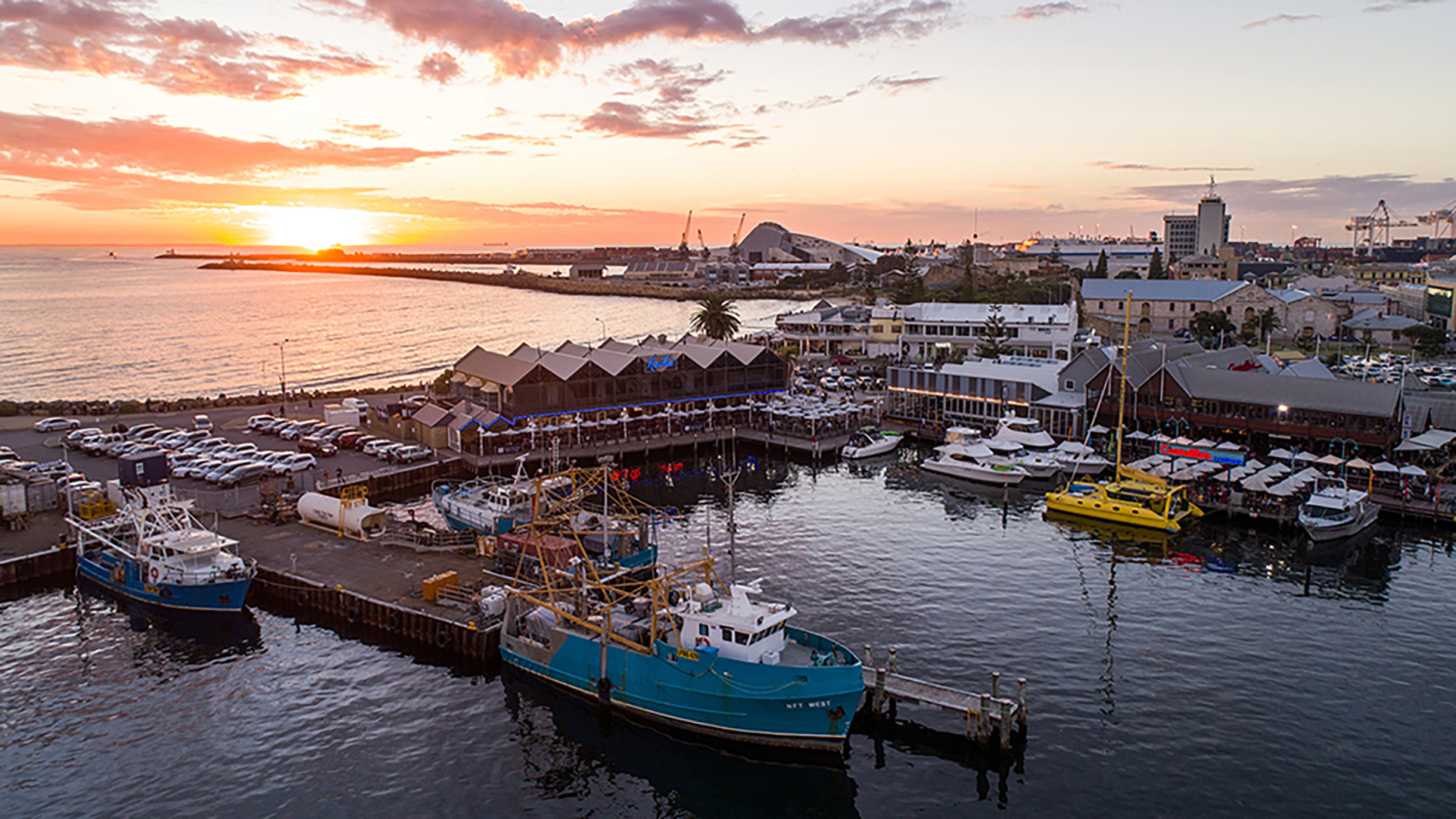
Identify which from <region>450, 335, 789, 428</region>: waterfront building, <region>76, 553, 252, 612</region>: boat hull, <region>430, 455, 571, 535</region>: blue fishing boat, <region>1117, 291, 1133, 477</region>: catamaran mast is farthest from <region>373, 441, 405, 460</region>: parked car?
<region>1117, 291, 1133, 477</region>: catamaran mast

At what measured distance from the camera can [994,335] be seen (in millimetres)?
105062

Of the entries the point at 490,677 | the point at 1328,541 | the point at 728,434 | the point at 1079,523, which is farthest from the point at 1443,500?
the point at 490,677

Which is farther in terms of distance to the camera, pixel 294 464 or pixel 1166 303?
pixel 1166 303

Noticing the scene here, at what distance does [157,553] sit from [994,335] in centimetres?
Result: 8909

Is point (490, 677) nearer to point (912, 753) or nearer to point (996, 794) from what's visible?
point (912, 753)

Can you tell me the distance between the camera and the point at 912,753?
98.9 feet

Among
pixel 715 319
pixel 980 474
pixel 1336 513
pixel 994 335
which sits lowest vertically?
pixel 980 474

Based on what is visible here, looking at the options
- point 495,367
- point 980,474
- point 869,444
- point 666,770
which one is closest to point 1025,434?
point 980,474

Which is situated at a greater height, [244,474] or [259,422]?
[259,422]

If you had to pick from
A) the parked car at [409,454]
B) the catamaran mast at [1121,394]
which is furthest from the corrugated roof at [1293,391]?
the parked car at [409,454]

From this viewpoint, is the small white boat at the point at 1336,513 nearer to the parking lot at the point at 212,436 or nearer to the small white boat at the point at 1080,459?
the small white boat at the point at 1080,459

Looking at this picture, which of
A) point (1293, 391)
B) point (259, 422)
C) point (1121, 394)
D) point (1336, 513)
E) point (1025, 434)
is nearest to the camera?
point (1336, 513)

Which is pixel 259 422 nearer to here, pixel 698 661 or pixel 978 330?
pixel 698 661

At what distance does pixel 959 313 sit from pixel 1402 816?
3537 inches
